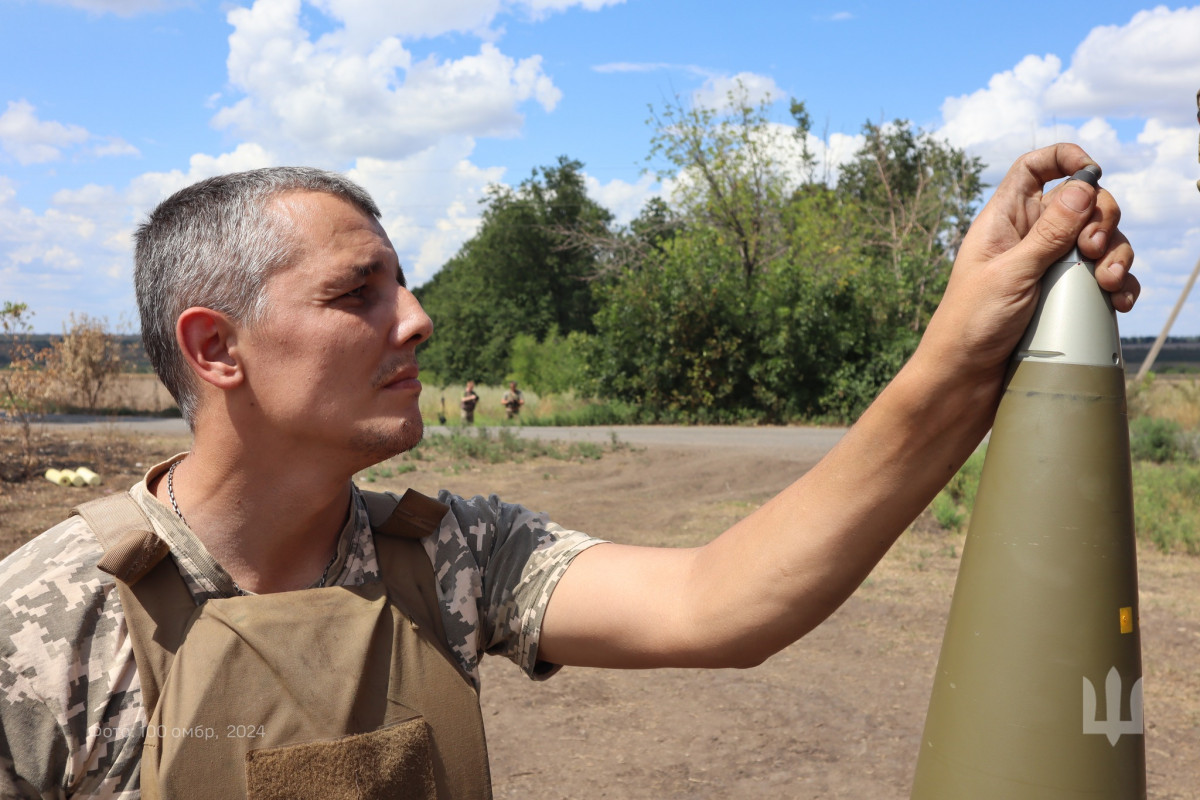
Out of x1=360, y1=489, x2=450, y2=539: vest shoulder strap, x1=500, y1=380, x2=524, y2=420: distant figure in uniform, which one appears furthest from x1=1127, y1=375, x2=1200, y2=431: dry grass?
x1=360, y1=489, x2=450, y2=539: vest shoulder strap

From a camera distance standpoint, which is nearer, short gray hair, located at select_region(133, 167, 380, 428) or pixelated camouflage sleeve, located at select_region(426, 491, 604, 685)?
short gray hair, located at select_region(133, 167, 380, 428)

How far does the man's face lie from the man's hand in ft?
2.89

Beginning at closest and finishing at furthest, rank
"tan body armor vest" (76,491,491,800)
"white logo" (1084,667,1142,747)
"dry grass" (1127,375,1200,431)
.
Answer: "white logo" (1084,667,1142,747)
"tan body armor vest" (76,491,491,800)
"dry grass" (1127,375,1200,431)

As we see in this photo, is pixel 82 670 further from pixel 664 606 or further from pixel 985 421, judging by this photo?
pixel 985 421

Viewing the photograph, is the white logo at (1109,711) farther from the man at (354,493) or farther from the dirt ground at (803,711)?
the dirt ground at (803,711)

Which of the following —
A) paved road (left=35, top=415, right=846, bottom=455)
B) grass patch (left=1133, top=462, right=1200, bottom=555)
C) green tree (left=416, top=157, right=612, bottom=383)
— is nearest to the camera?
grass patch (left=1133, top=462, right=1200, bottom=555)

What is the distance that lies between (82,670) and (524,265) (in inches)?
1976

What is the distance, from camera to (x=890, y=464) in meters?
1.51

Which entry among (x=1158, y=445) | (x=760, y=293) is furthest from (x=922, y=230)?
(x=1158, y=445)

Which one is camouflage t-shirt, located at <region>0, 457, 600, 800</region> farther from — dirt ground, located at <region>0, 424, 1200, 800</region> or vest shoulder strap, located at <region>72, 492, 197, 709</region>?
dirt ground, located at <region>0, 424, 1200, 800</region>

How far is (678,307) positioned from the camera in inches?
908

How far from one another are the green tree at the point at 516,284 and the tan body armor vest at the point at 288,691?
4733 cm

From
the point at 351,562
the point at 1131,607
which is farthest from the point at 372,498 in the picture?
the point at 1131,607

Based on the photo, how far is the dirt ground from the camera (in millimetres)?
4363
